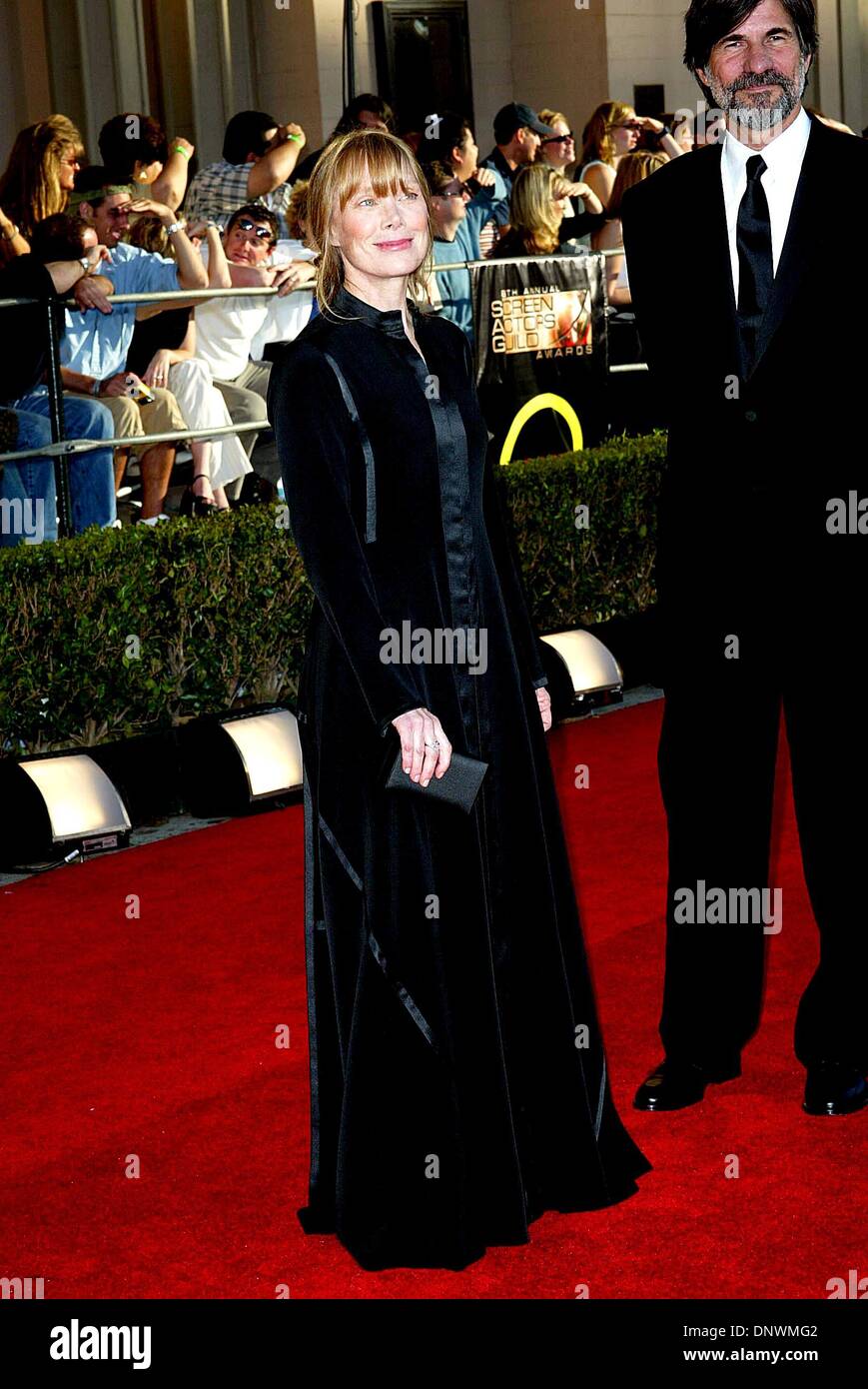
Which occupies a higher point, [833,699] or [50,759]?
[833,699]

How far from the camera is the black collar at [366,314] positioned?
Answer: 2953mm

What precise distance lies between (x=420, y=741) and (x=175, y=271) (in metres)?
5.64

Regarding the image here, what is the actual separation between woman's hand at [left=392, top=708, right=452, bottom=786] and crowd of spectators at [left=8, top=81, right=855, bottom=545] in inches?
157

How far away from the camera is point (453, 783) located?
291 cm

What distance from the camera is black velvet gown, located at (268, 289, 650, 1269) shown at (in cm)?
289

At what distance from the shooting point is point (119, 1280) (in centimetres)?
312

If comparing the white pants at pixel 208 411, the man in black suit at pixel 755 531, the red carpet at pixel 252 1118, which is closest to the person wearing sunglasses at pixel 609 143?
the white pants at pixel 208 411

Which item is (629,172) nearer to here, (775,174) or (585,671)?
(585,671)

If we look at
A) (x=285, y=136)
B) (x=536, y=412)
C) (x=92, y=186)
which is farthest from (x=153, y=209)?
(x=536, y=412)

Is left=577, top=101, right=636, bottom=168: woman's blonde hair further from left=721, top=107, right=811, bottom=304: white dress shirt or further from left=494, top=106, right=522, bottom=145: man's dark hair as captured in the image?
left=721, top=107, right=811, bottom=304: white dress shirt

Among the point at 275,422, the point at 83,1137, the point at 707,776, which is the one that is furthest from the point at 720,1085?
the point at 275,422

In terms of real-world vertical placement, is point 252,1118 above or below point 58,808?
below

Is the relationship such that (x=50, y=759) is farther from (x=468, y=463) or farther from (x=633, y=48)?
(x=633, y=48)

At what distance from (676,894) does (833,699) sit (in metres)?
0.49
